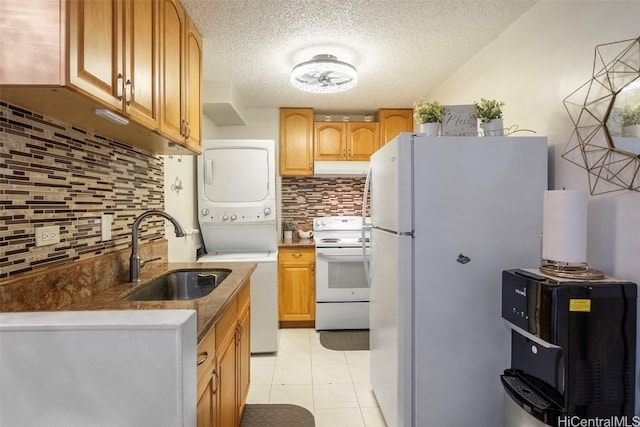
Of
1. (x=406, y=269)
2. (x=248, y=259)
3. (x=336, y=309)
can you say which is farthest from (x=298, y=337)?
(x=406, y=269)

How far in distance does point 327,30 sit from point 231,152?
54.1 inches

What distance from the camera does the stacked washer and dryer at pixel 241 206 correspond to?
2.87 m

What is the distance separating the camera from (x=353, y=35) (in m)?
2.14

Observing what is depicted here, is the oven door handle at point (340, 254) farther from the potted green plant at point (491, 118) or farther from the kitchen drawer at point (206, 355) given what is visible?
the kitchen drawer at point (206, 355)

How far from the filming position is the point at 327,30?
2.09 metres

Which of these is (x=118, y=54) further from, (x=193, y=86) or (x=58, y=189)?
(x=193, y=86)

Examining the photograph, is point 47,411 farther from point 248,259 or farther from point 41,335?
point 248,259

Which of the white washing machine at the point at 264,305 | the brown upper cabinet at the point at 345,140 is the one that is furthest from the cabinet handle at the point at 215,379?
the brown upper cabinet at the point at 345,140

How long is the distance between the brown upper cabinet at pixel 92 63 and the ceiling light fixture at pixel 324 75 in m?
0.92

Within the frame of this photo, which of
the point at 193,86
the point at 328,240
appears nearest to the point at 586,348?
the point at 193,86

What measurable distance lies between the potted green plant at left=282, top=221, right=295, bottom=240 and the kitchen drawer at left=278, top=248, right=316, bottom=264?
44 centimetres

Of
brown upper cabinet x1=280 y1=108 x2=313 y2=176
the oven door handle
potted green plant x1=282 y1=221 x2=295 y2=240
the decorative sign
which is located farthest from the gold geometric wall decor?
potted green plant x1=282 y1=221 x2=295 y2=240

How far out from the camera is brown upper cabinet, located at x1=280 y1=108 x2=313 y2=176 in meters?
3.75

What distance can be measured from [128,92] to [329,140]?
275 cm
